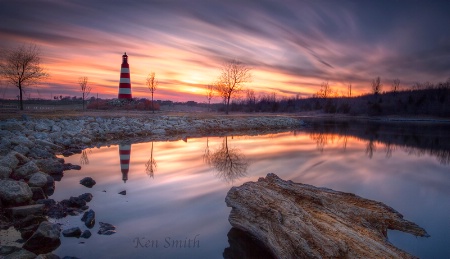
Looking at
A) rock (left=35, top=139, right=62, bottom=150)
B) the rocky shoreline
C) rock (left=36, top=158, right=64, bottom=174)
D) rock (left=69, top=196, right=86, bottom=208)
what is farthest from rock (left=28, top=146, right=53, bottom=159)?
rock (left=69, top=196, right=86, bottom=208)

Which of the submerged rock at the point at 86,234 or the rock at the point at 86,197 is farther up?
the rock at the point at 86,197

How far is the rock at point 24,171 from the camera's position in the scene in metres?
7.00

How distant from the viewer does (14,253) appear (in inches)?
145

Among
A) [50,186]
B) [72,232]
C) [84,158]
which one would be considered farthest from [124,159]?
[72,232]

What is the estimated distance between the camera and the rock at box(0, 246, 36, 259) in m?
3.63

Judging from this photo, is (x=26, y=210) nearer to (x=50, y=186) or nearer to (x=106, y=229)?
(x=106, y=229)

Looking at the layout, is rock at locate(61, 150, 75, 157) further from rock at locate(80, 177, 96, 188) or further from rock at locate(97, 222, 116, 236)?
rock at locate(97, 222, 116, 236)

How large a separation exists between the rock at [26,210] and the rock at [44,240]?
1159 millimetres

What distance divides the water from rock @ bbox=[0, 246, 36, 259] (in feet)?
1.77

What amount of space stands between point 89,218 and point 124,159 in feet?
21.2

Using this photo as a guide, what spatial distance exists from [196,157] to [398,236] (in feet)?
29.2

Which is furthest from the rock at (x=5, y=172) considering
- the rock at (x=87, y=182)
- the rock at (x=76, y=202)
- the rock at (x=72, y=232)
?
the rock at (x=72, y=232)

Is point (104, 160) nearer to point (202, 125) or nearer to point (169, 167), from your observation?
point (169, 167)

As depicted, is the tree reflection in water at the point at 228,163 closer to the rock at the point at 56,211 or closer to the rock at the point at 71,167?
the rock at the point at 56,211
